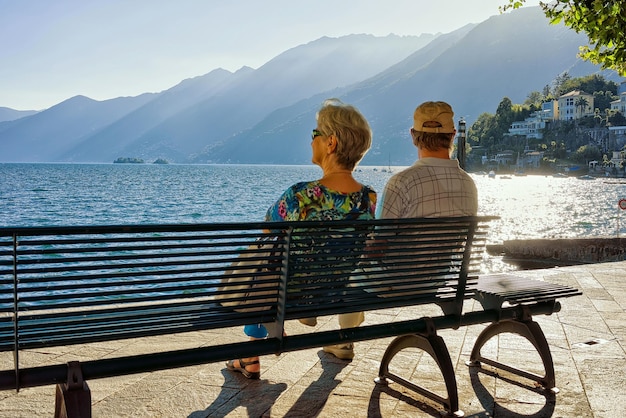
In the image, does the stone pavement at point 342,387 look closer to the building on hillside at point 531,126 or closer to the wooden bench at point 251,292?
the wooden bench at point 251,292

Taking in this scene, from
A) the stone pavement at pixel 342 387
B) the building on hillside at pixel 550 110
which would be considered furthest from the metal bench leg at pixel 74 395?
the building on hillside at pixel 550 110

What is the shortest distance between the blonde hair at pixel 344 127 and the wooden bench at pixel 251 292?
537 millimetres

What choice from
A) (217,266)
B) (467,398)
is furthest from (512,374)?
(217,266)

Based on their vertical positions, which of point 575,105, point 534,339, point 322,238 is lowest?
point 534,339

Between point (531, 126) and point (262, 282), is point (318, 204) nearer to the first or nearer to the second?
point (262, 282)

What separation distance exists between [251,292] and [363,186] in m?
0.93

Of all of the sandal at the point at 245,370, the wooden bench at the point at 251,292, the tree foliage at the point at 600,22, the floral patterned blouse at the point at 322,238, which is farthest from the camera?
the tree foliage at the point at 600,22

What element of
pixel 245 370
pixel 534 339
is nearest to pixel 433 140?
pixel 534 339

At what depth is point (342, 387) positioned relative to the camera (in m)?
4.06

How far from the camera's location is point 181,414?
3572mm

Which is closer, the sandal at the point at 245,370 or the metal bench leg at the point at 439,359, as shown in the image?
the metal bench leg at the point at 439,359

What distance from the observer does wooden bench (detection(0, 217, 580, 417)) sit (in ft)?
8.61

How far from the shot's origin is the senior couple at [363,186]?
3.76 metres

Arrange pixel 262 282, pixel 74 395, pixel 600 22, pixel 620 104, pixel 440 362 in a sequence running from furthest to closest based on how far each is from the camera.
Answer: pixel 620 104, pixel 600 22, pixel 440 362, pixel 262 282, pixel 74 395
